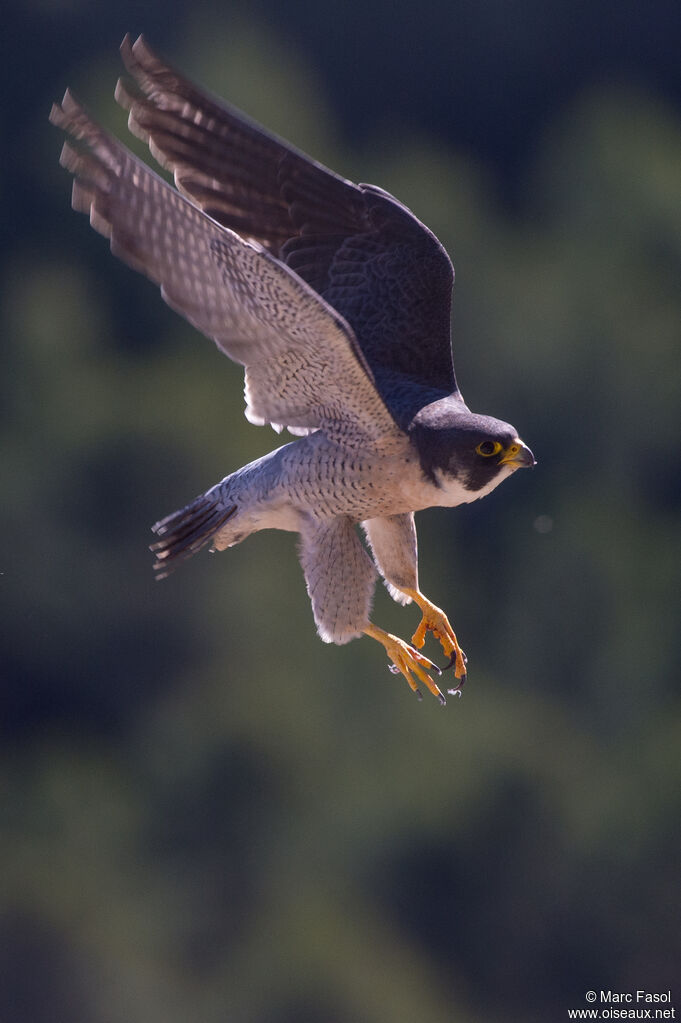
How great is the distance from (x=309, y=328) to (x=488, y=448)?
0.49 metres

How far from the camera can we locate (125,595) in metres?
14.2

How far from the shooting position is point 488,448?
143 inches

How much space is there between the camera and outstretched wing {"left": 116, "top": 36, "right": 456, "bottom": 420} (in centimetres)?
408

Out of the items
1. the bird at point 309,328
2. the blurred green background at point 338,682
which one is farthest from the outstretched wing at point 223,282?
the blurred green background at point 338,682

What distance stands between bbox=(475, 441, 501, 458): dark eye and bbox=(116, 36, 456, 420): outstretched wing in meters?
0.45

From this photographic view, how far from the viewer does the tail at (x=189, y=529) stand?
3.98 meters

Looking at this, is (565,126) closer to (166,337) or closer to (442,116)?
(442,116)

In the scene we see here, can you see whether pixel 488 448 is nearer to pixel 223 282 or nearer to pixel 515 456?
pixel 515 456

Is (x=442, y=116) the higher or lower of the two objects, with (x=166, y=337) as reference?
higher

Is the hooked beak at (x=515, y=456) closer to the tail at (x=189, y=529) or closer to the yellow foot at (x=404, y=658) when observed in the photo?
the yellow foot at (x=404, y=658)

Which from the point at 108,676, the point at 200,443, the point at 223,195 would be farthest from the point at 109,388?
the point at 223,195

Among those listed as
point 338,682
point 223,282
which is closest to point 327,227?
point 223,282

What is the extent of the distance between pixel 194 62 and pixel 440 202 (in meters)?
2.79

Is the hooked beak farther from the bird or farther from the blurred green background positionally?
the blurred green background
